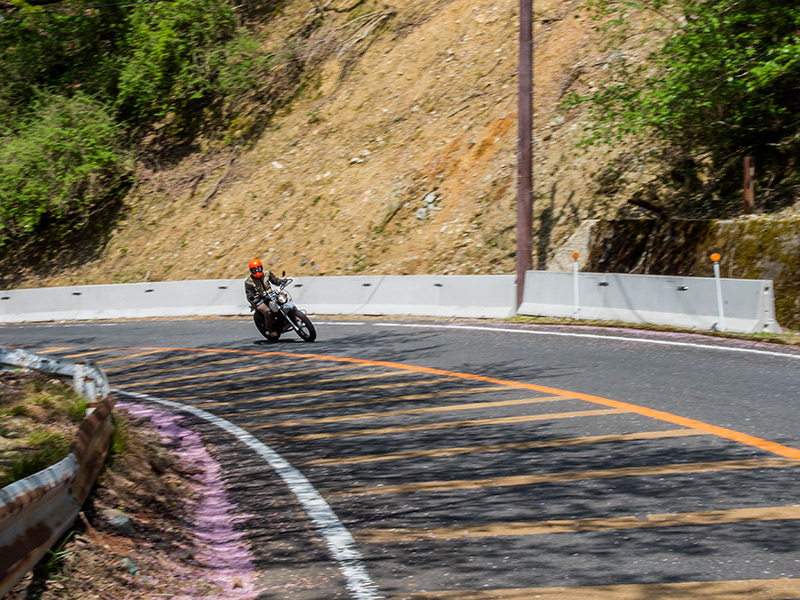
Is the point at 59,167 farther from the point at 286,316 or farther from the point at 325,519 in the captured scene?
the point at 325,519

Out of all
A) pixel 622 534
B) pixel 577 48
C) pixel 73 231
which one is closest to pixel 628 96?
pixel 577 48

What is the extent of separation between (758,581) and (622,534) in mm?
920

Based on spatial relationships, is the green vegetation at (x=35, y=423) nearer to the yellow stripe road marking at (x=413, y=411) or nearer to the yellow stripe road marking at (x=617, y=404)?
the yellow stripe road marking at (x=413, y=411)

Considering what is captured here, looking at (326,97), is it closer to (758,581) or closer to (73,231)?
(73,231)

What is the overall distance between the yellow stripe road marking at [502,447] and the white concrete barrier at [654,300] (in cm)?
636

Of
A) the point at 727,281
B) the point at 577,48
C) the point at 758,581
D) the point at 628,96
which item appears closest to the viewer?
the point at 758,581

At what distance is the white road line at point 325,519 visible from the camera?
15.5ft

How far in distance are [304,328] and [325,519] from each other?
35.5 ft

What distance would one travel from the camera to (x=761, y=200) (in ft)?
63.5

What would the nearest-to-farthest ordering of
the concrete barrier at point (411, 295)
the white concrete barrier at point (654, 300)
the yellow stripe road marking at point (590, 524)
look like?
the yellow stripe road marking at point (590, 524) → the white concrete barrier at point (654, 300) → the concrete barrier at point (411, 295)

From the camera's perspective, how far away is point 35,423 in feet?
24.8

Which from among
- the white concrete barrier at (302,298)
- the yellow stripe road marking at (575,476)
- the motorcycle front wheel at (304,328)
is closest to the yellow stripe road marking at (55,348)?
the motorcycle front wheel at (304,328)

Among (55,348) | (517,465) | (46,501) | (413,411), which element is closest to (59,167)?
(55,348)

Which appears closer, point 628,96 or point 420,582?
point 420,582
